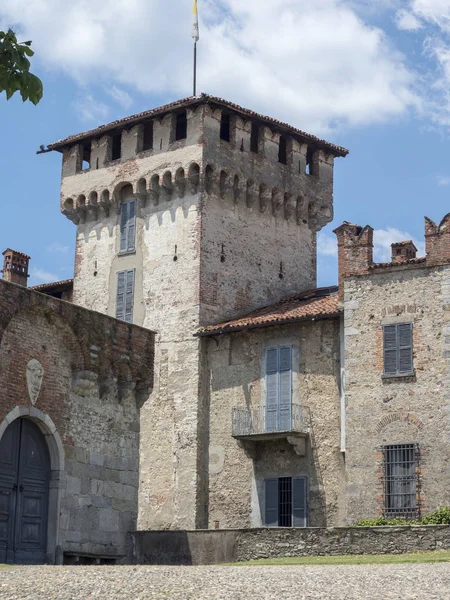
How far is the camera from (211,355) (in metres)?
34.5

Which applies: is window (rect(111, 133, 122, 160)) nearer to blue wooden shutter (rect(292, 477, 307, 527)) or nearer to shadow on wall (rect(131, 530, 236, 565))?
blue wooden shutter (rect(292, 477, 307, 527))

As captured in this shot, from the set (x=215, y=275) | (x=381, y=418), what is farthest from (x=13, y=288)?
(x=215, y=275)

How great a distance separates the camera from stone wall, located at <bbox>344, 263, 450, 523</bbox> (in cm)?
2892

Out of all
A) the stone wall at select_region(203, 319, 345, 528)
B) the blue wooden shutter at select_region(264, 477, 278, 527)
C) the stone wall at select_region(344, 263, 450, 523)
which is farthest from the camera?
the blue wooden shutter at select_region(264, 477, 278, 527)

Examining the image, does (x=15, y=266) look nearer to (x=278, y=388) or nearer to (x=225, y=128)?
(x=225, y=128)

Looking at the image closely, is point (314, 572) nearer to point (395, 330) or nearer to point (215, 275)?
point (395, 330)

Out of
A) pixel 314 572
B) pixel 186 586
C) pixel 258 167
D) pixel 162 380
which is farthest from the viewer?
pixel 258 167

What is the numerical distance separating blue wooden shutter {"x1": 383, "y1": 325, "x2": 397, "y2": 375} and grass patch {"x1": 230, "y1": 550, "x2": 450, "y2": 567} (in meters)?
6.55

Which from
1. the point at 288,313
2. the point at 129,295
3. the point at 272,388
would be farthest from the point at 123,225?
the point at 272,388

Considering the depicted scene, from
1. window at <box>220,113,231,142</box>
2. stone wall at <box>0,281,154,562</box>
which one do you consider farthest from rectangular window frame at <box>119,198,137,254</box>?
stone wall at <box>0,281,154,562</box>

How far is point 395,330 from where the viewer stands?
3006 cm

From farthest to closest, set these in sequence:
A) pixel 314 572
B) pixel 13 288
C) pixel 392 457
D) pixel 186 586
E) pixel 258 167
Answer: pixel 258 167 < pixel 392 457 < pixel 13 288 < pixel 314 572 < pixel 186 586

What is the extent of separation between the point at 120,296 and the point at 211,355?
4561 mm

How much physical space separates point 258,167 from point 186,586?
86.6ft
